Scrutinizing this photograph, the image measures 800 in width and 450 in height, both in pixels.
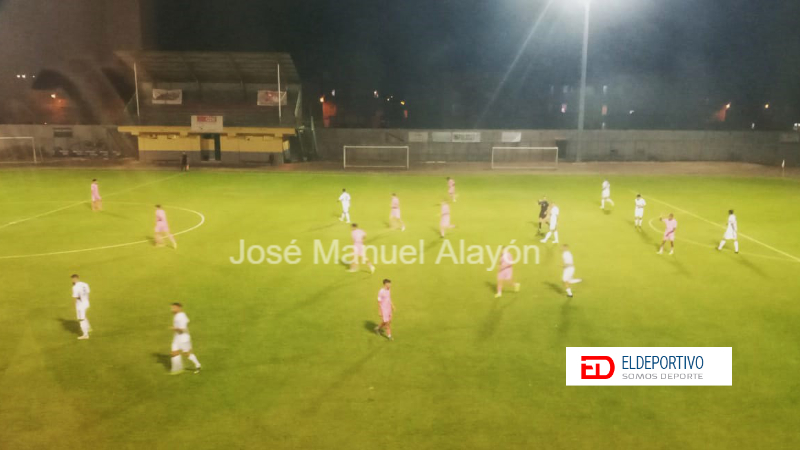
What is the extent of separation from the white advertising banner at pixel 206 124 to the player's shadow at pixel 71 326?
37.4 metres

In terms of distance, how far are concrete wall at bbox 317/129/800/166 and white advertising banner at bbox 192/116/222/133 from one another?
9847 millimetres

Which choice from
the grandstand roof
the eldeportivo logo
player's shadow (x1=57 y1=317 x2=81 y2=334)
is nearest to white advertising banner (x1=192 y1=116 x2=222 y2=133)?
the grandstand roof

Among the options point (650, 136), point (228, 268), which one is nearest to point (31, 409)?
point (228, 268)

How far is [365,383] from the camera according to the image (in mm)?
10070

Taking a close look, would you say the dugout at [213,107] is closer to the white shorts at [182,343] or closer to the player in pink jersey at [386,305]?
the player in pink jersey at [386,305]

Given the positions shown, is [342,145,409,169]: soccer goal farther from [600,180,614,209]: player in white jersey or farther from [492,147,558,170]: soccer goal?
[600,180,614,209]: player in white jersey

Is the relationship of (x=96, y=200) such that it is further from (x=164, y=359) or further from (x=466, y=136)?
(x=466, y=136)

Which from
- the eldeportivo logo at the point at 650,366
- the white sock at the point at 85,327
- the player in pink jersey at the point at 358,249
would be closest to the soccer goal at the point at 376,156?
the player in pink jersey at the point at 358,249

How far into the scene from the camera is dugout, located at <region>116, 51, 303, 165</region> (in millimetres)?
48312

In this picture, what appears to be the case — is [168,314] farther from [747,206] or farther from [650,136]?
[650,136]

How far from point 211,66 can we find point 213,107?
13.1ft

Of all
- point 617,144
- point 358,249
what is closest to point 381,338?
point 358,249

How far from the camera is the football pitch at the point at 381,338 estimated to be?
8.68 meters

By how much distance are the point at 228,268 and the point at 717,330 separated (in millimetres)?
13622
